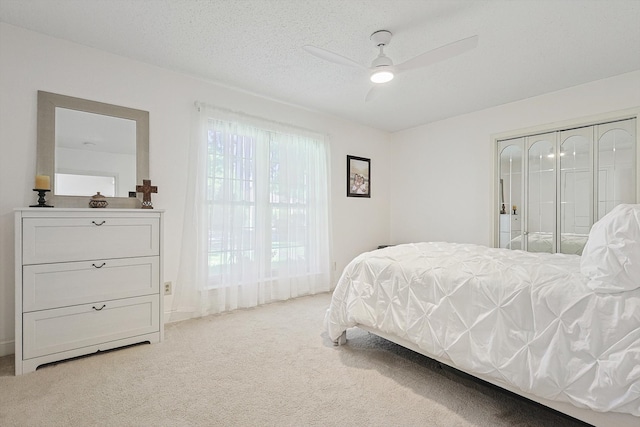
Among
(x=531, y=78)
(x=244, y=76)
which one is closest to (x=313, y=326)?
(x=244, y=76)

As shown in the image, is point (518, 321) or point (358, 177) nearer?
point (518, 321)

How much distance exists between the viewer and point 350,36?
234 centimetres

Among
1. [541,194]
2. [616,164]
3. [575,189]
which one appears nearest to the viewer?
[616,164]

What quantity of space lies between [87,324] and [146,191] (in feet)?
3.69

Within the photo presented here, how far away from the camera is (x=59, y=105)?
245 centimetres

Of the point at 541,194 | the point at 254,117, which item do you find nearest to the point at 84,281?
the point at 254,117

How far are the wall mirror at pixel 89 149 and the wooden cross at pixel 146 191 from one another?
0.34 ft

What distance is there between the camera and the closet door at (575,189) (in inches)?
128

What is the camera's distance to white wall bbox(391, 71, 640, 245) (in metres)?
3.16

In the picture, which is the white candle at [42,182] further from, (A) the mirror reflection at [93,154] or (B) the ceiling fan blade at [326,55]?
(B) the ceiling fan blade at [326,55]

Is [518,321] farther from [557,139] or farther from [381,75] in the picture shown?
[557,139]

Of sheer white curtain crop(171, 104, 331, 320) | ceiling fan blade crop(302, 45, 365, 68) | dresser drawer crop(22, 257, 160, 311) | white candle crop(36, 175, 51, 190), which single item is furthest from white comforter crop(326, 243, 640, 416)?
white candle crop(36, 175, 51, 190)

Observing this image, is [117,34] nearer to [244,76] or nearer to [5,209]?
Answer: [244,76]

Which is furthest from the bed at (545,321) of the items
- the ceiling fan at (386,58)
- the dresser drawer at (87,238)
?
the dresser drawer at (87,238)
